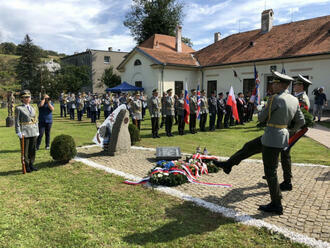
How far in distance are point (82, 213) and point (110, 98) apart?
14919mm

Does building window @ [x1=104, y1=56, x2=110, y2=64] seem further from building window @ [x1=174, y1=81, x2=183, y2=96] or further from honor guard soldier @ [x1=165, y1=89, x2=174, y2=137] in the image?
honor guard soldier @ [x1=165, y1=89, x2=174, y2=137]

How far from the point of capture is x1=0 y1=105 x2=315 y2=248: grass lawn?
11.4ft

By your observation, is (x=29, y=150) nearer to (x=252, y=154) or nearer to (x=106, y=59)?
(x=252, y=154)

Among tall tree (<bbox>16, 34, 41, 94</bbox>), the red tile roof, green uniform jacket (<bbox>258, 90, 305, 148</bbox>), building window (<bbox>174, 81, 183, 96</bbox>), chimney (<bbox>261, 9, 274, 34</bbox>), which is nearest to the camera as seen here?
green uniform jacket (<bbox>258, 90, 305, 148</bbox>)

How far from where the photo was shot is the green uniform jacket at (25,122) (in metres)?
6.31

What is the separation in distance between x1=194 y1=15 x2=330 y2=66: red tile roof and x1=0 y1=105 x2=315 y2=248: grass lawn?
19.6 m

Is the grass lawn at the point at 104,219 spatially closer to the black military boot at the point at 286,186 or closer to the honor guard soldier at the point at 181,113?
the black military boot at the point at 286,186

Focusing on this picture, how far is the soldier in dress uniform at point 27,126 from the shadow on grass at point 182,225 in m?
4.11

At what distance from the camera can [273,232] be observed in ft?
11.8

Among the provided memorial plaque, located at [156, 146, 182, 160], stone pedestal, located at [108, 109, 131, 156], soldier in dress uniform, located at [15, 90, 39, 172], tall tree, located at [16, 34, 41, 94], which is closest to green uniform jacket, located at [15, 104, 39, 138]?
soldier in dress uniform, located at [15, 90, 39, 172]

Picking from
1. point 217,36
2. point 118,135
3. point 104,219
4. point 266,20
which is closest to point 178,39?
point 217,36

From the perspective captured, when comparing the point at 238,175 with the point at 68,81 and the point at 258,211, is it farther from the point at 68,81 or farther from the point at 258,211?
the point at 68,81

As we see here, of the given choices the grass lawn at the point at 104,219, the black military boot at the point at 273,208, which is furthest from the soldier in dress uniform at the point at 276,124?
the grass lawn at the point at 104,219

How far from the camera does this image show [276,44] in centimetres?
2323
